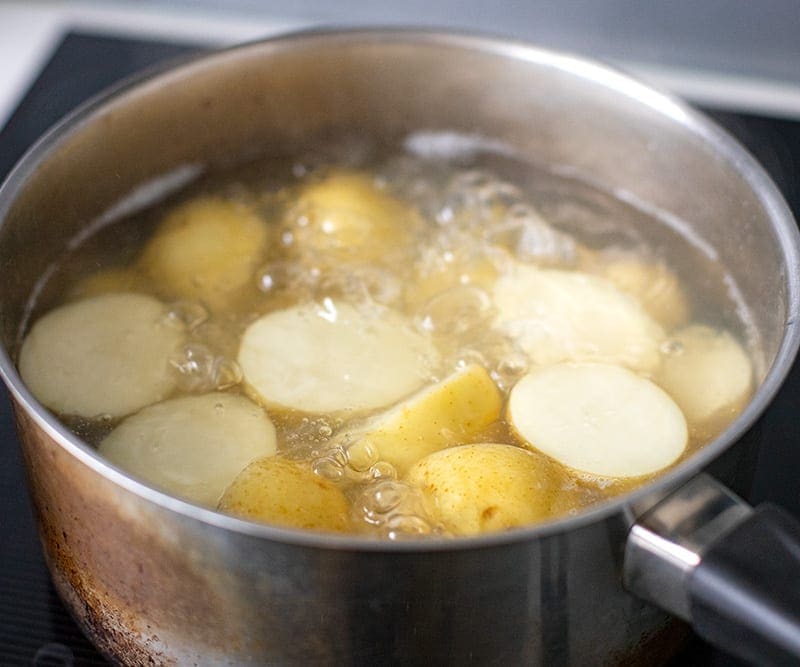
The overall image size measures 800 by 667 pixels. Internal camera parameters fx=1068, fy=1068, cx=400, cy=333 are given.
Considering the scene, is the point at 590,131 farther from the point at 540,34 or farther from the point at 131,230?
the point at 131,230

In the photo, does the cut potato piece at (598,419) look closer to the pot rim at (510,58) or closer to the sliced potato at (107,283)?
the pot rim at (510,58)

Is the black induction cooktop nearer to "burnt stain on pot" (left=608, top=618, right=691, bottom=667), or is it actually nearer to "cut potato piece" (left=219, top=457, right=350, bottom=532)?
"burnt stain on pot" (left=608, top=618, right=691, bottom=667)

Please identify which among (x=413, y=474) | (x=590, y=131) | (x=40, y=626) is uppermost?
(x=590, y=131)

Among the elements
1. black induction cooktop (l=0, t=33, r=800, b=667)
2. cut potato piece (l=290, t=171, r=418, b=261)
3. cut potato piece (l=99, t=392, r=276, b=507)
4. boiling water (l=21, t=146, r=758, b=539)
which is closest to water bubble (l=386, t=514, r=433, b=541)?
boiling water (l=21, t=146, r=758, b=539)

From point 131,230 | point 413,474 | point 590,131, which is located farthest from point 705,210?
point 131,230

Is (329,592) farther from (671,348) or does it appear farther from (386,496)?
(671,348)

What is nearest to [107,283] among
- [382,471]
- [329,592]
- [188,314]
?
[188,314]

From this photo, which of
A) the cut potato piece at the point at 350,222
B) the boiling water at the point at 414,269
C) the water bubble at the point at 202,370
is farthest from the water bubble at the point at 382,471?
the cut potato piece at the point at 350,222

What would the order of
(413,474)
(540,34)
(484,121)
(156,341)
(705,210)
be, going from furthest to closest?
(540,34)
(484,121)
(705,210)
(156,341)
(413,474)
